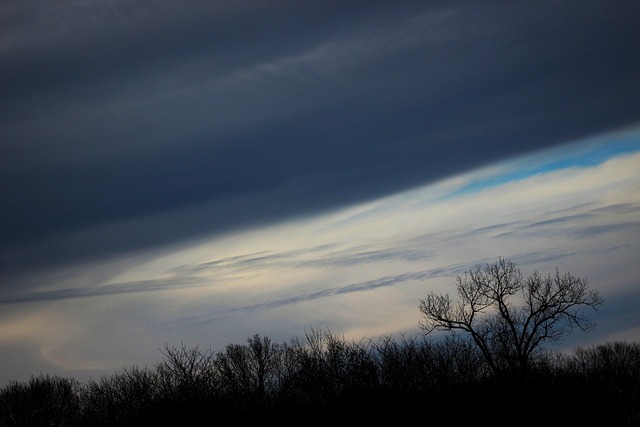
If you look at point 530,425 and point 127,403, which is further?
point 127,403

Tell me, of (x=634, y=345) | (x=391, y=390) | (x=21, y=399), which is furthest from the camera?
(x=634, y=345)

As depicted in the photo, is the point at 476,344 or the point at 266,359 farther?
the point at 266,359

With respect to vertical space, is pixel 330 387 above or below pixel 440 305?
below

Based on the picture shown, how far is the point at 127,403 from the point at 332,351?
2164 centimetres

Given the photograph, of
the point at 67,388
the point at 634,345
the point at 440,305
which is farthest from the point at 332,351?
the point at 634,345

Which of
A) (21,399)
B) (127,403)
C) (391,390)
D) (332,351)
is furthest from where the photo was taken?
(21,399)

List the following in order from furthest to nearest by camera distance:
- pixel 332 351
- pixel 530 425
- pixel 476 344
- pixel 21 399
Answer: pixel 21 399, pixel 332 351, pixel 476 344, pixel 530 425

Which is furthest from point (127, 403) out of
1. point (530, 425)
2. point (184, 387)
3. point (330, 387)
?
point (530, 425)

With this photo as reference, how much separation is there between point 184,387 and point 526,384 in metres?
26.6

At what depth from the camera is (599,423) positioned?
5203 cm

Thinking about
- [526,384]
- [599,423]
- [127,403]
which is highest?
[127,403]

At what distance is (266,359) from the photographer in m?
99.9

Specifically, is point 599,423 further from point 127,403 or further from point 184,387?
point 127,403

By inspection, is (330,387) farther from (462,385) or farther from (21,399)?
(21,399)
